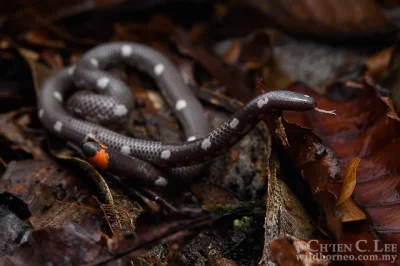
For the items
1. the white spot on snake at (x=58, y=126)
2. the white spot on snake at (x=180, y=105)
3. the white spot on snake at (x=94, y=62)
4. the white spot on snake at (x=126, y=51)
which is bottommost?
the white spot on snake at (x=58, y=126)

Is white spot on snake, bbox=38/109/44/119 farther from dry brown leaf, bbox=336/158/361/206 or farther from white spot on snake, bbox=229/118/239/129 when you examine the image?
dry brown leaf, bbox=336/158/361/206

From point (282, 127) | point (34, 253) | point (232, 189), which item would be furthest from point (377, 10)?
point (34, 253)

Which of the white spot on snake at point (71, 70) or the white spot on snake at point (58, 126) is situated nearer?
the white spot on snake at point (58, 126)

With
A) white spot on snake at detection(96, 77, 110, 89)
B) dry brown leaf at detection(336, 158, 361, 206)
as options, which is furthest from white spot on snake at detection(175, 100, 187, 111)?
dry brown leaf at detection(336, 158, 361, 206)

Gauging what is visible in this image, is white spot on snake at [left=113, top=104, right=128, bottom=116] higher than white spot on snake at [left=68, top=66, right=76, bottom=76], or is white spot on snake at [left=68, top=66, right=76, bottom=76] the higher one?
white spot on snake at [left=68, top=66, right=76, bottom=76]

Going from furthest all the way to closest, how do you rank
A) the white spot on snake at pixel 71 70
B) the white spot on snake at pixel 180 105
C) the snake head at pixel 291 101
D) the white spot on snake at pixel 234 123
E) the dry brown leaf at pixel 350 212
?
the white spot on snake at pixel 71 70 → the white spot on snake at pixel 180 105 → the white spot on snake at pixel 234 123 → the snake head at pixel 291 101 → the dry brown leaf at pixel 350 212

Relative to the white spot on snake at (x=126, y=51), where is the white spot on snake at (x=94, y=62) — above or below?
below

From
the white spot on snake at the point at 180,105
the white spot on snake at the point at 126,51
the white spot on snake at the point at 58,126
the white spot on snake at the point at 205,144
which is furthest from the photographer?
the white spot on snake at the point at 126,51

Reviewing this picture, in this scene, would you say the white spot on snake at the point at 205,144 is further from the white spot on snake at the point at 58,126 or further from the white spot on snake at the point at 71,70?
the white spot on snake at the point at 71,70

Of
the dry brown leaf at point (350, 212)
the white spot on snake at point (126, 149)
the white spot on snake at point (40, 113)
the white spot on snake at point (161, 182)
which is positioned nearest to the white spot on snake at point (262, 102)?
the dry brown leaf at point (350, 212)
